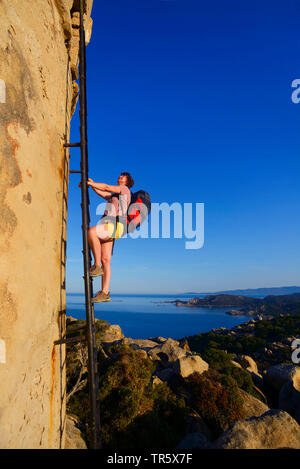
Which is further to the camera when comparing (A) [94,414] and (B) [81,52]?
(B) [81,52]

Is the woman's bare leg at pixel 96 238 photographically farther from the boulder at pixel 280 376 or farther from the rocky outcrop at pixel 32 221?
the boulder at pixel 280 376

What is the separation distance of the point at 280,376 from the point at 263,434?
30.9ft

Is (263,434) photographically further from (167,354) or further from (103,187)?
(167,354)

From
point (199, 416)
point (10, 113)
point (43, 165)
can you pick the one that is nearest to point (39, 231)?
point (43, 165)

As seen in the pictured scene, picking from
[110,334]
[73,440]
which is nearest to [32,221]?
[73,440]

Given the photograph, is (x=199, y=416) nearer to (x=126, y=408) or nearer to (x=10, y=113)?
(x=126, y=408)

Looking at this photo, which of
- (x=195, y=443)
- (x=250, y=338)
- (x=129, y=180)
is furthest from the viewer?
(x=250, y=338)

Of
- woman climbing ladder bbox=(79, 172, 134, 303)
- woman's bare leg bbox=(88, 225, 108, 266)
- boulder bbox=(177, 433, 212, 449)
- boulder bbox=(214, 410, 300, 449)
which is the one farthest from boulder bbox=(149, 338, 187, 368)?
woman's bare leg bbox=(88, 225, 108, 266)

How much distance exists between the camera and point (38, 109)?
2105 mm

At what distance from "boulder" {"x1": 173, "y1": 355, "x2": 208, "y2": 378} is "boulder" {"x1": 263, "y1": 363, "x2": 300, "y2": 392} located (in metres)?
3.46

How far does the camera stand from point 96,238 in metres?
3.02

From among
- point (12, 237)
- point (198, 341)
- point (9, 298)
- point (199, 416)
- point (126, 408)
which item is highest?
point (12, 237)

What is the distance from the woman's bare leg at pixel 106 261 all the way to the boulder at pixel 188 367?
9.62m
